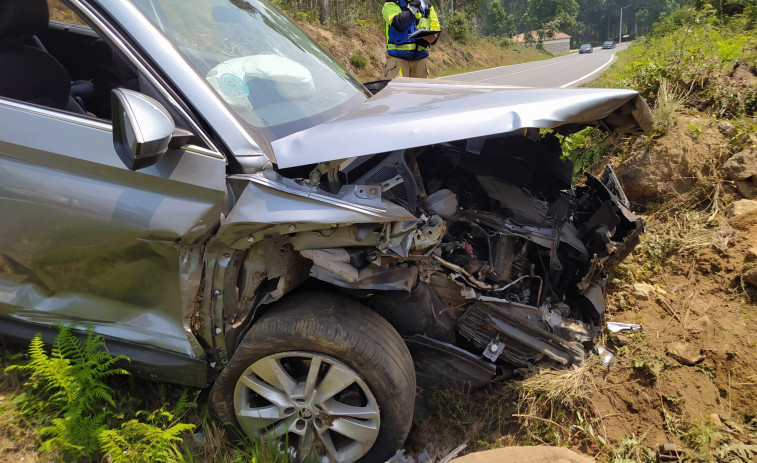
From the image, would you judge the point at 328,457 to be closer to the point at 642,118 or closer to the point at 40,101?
the point at 642,118

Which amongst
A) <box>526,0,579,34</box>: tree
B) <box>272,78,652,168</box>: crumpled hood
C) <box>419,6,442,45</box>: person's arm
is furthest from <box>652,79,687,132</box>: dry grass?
<box>526,0,579,34</box>: tree

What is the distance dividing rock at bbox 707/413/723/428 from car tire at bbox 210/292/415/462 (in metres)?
1.49

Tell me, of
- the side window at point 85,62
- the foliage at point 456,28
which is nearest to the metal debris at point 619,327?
the side window at point 85,62

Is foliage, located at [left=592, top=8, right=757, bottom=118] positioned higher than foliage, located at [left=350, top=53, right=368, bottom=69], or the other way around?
foliage, located at [left=592, top=8, right=757, bottom=118]

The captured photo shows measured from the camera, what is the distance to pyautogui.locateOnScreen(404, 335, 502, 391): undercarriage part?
2279 mm

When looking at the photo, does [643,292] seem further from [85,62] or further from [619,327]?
[85,62]

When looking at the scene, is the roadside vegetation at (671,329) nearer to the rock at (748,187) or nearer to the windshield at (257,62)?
the rock at (748,187)

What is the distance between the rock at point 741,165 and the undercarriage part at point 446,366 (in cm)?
278

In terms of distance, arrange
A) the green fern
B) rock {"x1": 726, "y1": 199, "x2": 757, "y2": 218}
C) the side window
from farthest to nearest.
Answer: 1. rock {"x1": 726, "y1": 199, "x2": 757, "y2": 218}
2. the side window
3. the green fern

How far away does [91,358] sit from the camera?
2.10 metres

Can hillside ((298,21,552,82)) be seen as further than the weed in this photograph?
Yes

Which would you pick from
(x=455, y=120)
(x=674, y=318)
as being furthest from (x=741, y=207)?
(x=455, y=120)

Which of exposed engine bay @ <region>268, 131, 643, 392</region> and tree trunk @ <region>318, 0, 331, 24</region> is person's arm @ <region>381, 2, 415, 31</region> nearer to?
exposed engine bay @ <region>268, 131, 643, 392</region>

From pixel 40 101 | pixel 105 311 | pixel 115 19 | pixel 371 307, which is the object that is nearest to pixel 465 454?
pixel 371 307
